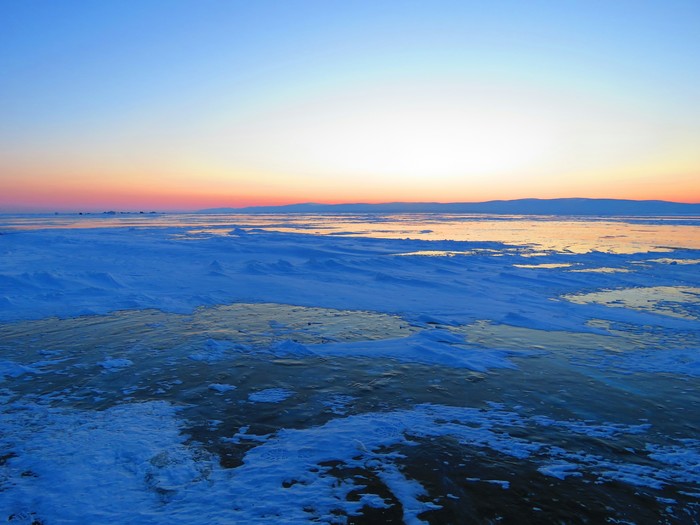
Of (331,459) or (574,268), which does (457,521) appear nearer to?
(331,459)

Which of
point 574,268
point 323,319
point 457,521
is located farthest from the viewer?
point 574,268

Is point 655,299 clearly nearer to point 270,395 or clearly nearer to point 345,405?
point 345,405

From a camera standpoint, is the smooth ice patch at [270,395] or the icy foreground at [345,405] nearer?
the icy foreground at [345,405]

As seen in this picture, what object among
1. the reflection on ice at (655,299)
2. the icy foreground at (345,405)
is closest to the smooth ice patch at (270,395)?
the icy foreground at (345,405)

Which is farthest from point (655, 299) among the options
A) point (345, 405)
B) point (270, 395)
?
point (270, 395)

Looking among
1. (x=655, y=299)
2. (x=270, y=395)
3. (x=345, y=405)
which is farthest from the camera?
(x=655, y=299)

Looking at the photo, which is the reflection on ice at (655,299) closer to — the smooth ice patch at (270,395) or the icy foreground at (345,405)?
the icy foreground at (345,405)

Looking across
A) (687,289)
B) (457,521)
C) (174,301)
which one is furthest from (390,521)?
(687,289)

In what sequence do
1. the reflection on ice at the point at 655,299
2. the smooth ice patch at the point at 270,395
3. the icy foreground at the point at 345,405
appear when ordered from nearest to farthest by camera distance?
the icy foreground at the point at 345,405
the smooth ice patch at the point at 270,395
the reflection on ice at the point at 655,299
